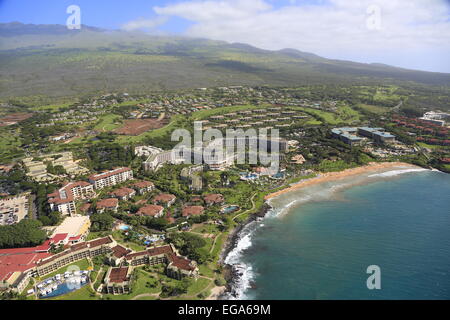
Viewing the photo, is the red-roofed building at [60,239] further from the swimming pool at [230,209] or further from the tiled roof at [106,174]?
the swimming pool at [230,209]

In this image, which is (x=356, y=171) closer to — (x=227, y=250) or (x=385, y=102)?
(x=227, y=250)

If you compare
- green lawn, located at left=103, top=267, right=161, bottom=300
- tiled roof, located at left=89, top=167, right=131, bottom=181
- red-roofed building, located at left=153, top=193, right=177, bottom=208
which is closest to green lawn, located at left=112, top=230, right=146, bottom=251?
green lawn, located at left=103, top=267, right=161, bottom=300

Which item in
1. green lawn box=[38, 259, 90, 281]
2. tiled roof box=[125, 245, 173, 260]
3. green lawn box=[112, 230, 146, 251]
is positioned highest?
tiled roof box=[125, 245, 173, 260]

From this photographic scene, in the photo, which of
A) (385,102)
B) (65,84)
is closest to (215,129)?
(385,102)

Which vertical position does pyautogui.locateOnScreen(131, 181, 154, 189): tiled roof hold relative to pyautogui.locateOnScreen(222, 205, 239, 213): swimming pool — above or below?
above

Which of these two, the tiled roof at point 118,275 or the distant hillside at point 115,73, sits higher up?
the distant hillside at point 115,73

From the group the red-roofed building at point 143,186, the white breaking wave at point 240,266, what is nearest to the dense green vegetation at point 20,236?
the red-roofed building at point 143,186

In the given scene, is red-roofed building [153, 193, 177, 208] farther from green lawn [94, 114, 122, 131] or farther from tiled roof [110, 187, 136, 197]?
Result: green lawn [94, 114, 122, 131]
